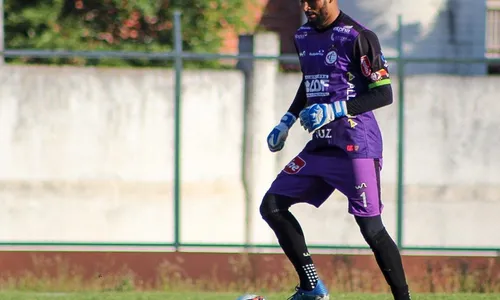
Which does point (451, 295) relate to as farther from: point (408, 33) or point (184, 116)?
point (408, 33)

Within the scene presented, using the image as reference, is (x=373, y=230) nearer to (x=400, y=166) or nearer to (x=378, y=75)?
(x=378, y=75)

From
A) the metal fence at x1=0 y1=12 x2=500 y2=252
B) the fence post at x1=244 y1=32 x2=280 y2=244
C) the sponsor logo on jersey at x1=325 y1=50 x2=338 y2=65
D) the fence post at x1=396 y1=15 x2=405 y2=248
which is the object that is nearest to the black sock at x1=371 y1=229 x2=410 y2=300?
the sponsor logo on jersey at x1=325 y1=50 x2=338 y2=65

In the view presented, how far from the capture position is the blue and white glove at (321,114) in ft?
23.1

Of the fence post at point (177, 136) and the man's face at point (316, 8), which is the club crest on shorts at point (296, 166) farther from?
the fence post at point (177, 136)

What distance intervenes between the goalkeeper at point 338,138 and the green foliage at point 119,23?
7744 millimetres

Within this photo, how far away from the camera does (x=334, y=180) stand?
7207mm

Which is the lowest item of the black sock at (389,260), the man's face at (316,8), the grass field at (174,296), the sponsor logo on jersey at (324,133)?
the grass field at (174,296)

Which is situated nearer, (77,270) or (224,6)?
(77,270)

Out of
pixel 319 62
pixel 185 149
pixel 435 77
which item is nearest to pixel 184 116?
pixel 185 149

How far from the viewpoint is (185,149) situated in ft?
40.9

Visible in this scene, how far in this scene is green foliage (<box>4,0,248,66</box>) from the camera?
590 inches

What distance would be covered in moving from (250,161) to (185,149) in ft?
2.15

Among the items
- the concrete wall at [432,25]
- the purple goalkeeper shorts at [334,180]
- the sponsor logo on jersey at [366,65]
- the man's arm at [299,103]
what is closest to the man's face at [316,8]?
the sponsor logo on jersey at [366,65]

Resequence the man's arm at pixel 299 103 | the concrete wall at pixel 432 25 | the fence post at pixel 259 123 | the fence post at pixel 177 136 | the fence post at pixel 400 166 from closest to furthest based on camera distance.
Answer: the man's arm at pixel 299 103
the fence post at pixel 177 136
the fence post at pixel 400 166
the fence post at pixel 259 123
the concrete wall at pixel 432 25
